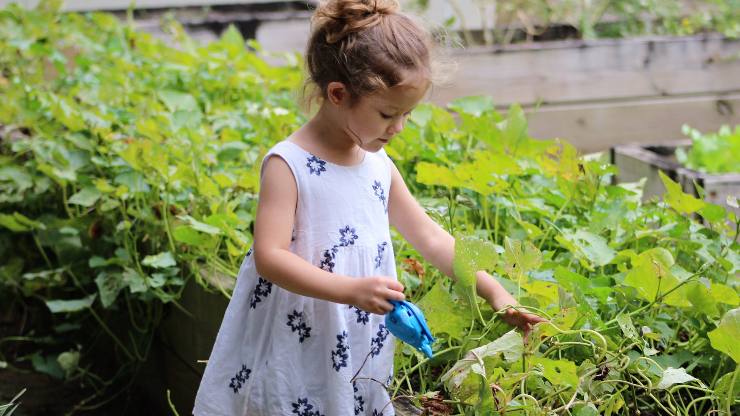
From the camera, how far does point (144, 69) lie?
381cm

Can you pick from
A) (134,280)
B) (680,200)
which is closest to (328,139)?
(680,200)

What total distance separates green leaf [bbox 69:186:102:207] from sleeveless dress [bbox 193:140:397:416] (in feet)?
3.88

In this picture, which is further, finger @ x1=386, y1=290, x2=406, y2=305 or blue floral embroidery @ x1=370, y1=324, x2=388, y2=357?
blue floral embroidery @ x1=370, y1=324, x2=388, y2=357

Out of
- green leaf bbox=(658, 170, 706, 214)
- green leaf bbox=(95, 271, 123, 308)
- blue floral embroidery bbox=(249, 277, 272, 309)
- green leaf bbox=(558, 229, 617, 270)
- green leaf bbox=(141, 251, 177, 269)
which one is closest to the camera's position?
blue floral embroidery bbox=(249, 277, 272, 309)

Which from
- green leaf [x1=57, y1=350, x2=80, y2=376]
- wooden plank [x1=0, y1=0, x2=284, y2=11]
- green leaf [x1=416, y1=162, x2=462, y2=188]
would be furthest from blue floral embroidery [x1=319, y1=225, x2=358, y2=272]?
wooden plank [x1=0, y1=0, x2=284, y2=11]

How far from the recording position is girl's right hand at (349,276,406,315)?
1.40 meters

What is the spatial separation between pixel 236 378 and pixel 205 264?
713mm

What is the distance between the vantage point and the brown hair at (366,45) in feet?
5.03

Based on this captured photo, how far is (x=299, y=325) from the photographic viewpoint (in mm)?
1603

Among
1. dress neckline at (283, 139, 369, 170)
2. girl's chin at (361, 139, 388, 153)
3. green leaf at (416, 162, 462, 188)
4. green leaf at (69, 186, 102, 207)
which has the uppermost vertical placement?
girl's chin at (361, 139, 388, 153)

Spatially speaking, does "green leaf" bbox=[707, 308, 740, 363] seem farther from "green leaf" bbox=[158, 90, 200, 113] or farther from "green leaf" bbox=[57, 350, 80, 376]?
"green leaf" bbox=[158, 90, 200, 113]

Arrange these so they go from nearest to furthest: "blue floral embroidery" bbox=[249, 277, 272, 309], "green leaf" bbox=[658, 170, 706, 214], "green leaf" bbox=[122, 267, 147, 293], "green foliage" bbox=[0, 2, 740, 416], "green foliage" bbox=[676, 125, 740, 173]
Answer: "green foliage" bbox=[0, 2, 740, 416] → "blue floral embroidery" bbox=[249, 277, 272, 309] → "green leaf" bbox=[658, 170, 706, 214] → "green leaf" bbox=[122, 267, 147, 293] → "green foliage" bbox=[676, 125, 740, 173]

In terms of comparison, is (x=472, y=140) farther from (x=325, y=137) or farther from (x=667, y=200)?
(x=325, y=137)

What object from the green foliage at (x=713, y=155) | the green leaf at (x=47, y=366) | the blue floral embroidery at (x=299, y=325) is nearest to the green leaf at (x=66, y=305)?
the green leaf at (x=47, y=366)
